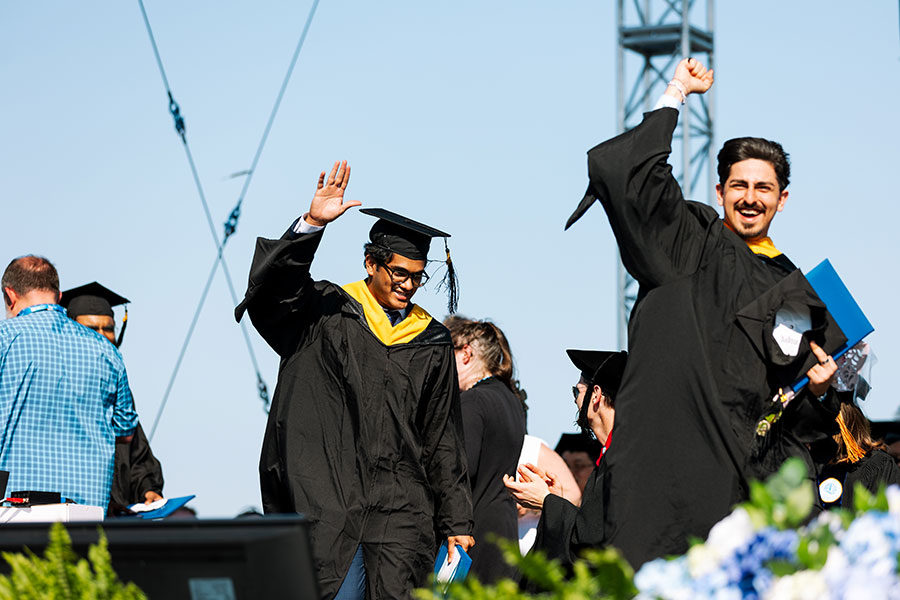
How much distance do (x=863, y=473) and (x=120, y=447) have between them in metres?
3.87

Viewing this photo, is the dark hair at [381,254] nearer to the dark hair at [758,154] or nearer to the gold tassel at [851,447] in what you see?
the dark hair at [758,154]

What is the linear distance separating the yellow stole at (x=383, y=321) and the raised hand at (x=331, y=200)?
443mm

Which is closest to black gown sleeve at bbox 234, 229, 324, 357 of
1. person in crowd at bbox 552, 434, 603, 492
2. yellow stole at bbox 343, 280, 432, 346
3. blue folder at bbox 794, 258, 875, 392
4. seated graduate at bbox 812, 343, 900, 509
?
yellow stole at bbox 343, 280, 432, 346

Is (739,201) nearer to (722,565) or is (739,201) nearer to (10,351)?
(722,565)

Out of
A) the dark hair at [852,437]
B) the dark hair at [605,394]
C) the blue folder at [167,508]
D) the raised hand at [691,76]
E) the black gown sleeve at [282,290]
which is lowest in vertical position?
the blue folder at [167,508]

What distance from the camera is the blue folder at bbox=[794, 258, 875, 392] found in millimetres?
3242

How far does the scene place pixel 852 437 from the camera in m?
5.28

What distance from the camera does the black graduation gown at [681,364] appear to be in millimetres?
3125

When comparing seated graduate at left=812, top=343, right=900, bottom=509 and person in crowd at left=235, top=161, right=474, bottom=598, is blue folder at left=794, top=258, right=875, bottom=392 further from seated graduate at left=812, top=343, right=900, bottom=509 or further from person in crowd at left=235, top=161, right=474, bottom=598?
seated graduate at left=812, top=343, right=900, bottom=509

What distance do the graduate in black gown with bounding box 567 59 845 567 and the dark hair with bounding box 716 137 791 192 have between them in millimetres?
251

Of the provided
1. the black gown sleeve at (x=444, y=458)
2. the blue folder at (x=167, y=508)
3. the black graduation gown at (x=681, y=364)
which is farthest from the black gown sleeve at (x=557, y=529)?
the blue folder at (x=167, y=508)

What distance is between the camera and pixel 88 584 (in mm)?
1709

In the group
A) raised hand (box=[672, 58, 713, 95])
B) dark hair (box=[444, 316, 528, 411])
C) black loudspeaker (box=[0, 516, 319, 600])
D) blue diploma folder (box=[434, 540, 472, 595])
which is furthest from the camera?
dark hair (box=[444, 316, 528, 411])

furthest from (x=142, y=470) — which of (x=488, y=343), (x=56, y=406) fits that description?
(x=488, y=343)
